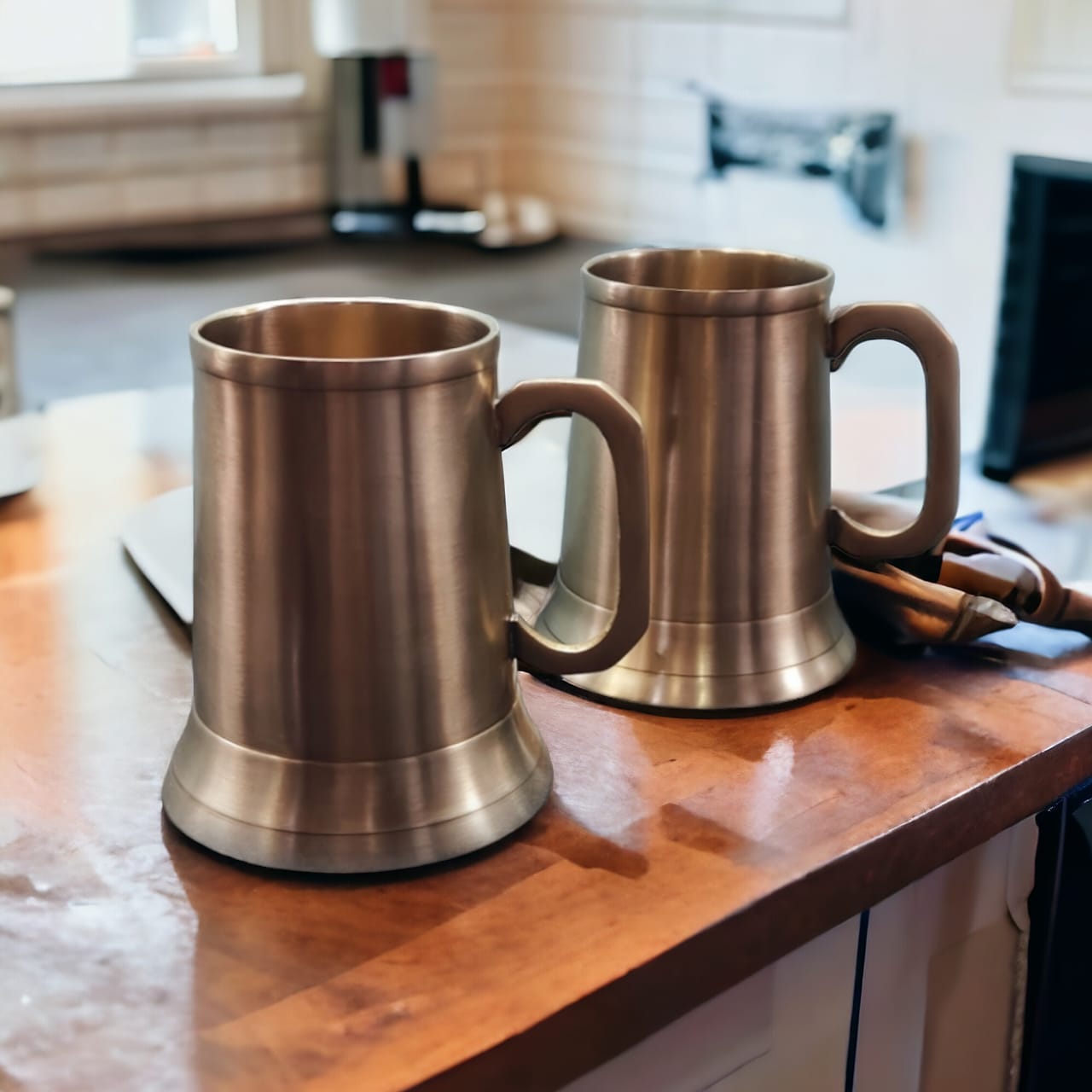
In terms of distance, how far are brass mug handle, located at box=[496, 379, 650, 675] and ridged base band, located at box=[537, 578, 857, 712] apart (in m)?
0.09

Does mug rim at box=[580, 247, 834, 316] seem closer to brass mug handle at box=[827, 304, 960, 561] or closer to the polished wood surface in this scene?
brass mug handle at box=[827, 304, 960, 561]

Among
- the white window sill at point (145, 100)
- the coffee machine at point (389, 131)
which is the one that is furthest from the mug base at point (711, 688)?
the white window sill at point (145, 100)

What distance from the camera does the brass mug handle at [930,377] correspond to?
1.92 feet

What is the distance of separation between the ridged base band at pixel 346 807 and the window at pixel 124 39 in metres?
2.05

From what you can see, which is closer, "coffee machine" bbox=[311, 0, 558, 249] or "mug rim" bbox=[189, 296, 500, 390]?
"mug rim" bbox=[189, 296, 500, 390]

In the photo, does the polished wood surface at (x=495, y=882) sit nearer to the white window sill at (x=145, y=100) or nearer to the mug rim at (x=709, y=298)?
the mug rim at (x=709, y=298)

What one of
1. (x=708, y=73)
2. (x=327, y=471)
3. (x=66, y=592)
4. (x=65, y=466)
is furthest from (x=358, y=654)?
(x=708, y=73)

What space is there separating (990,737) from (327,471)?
0.32 m

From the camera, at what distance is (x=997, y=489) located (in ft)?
6.09

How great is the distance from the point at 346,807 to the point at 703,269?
1.04 ft

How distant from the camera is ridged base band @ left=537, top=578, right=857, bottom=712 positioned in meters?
0.61

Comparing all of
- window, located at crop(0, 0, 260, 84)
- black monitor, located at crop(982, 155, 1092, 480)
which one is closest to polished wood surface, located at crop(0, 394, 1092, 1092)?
black monitor, located at crop(982, 155, 1092, 480)

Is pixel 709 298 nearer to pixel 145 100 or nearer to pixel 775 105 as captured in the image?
pixel 775 105

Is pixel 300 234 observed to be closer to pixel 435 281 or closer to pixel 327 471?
pixel 435 281
